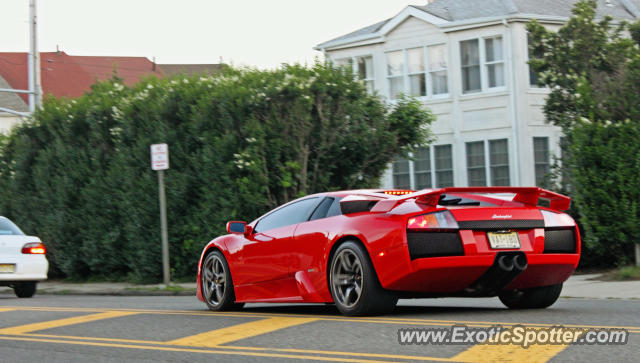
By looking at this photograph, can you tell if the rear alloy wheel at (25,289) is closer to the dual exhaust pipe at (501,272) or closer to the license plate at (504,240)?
the dual exhaust pipe at (501,272)

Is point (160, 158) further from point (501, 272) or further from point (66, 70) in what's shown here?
point (66, 70)

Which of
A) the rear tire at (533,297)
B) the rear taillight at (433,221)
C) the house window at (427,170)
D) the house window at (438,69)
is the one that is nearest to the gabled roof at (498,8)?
the house window at (438,69)

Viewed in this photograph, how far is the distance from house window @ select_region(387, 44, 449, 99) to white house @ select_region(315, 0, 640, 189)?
3 cm

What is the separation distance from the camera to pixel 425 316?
29.8 ft

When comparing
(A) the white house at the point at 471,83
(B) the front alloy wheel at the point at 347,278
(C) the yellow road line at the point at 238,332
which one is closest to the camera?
(C) the yellow road line at the point at 238,332

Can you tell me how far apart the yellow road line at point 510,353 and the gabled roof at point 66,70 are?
5587cm

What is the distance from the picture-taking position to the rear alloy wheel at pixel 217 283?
1102 cm

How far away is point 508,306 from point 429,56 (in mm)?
21002

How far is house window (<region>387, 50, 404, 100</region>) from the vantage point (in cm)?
3120

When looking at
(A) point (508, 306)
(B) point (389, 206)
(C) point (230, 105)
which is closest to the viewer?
(B) point (389, 206)

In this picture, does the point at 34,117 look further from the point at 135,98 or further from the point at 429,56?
the point at 429,56

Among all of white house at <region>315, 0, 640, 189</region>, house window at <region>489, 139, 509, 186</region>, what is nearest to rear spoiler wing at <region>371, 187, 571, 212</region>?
white house at <region>315, 0, 640, 189</region>

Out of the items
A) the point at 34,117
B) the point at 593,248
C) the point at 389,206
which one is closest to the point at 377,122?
the point at 593,248

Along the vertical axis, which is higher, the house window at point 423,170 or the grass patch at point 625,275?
the house window at point 423,170
